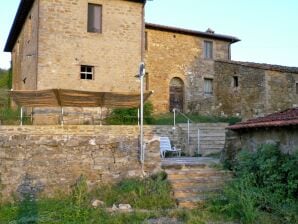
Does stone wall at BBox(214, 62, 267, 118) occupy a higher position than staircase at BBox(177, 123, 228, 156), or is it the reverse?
stone wall at BBox(214, 62, 267, 118)

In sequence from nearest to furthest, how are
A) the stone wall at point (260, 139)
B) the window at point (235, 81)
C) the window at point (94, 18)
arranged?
the stone wall at point (260, 139) → the window at point (94, 18) → the window at point (235, 81)

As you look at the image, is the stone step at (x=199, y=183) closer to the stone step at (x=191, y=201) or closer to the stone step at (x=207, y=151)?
the stone step at (x=191, y=201)

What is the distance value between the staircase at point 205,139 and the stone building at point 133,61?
3335 millimetres

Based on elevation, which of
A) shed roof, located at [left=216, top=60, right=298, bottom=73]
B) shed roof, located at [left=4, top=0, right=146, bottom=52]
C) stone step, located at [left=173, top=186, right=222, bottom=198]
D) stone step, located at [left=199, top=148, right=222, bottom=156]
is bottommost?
stone step, located at [left=173, top=186, right=222, bottom=198]

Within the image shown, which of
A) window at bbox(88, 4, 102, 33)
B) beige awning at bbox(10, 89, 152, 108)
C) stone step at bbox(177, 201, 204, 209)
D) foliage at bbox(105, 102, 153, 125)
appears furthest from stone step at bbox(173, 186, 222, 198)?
window at bbox(88, 4, 102, 33)

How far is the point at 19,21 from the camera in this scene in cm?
2086

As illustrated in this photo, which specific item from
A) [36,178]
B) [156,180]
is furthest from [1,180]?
[156,180]

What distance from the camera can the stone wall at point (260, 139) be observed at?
8.96 m

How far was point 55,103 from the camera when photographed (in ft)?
38.4

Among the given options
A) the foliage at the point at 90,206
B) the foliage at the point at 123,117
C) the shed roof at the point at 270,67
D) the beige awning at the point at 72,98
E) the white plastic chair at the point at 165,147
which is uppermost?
the shed roof at the point at 270,67

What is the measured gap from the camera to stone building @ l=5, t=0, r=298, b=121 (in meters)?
16.5

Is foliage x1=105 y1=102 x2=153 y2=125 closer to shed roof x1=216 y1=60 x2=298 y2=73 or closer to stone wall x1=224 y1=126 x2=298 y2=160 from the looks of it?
stone wall x1=224 y1=126 x2=298 y2=160

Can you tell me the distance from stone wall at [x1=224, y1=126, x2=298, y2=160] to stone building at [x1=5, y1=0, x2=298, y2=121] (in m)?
7.46

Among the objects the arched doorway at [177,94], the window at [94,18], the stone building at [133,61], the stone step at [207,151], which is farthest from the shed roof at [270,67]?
the window at [94,18]
